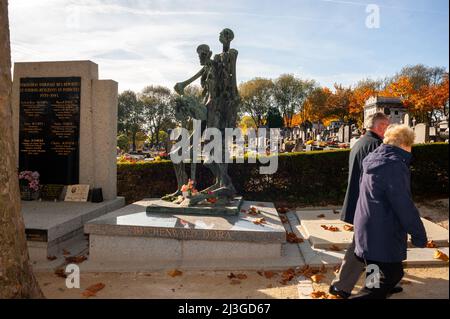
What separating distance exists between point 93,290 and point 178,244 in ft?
4.39

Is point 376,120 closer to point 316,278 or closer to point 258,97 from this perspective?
point 316,278

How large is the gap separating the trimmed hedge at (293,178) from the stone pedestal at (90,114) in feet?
4.46

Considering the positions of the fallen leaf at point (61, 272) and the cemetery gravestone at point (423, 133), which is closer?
the fallen leaf at point (61, 272)

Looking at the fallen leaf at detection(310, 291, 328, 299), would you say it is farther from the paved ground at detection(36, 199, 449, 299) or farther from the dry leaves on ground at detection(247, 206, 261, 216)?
the dry leaves on ground at detection(247, 206, 261, 216)

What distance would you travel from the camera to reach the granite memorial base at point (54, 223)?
198 inches

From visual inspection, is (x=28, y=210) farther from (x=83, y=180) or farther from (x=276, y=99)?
(x=276, y=99)

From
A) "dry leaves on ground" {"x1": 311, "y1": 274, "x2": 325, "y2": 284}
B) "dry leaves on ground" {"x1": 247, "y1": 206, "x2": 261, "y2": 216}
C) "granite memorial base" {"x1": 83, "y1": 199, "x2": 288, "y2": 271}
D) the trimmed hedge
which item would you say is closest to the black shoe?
"dry leaves on ground" {"x1": 311, "y1": 274, "x2": 325, "y2": 284}

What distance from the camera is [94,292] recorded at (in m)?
3.91

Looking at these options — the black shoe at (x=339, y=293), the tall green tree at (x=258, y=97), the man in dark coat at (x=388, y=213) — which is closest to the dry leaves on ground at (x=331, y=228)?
the black shoe at (x=339, y=293)

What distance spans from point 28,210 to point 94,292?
3.33m

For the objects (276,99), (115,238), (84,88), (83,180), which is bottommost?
(115,238)

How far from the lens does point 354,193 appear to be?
3850mm

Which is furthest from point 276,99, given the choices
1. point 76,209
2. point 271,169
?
point 76,209

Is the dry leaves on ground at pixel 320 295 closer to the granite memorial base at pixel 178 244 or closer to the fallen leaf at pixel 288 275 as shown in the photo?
the fallen leaf at pixel 288 275
